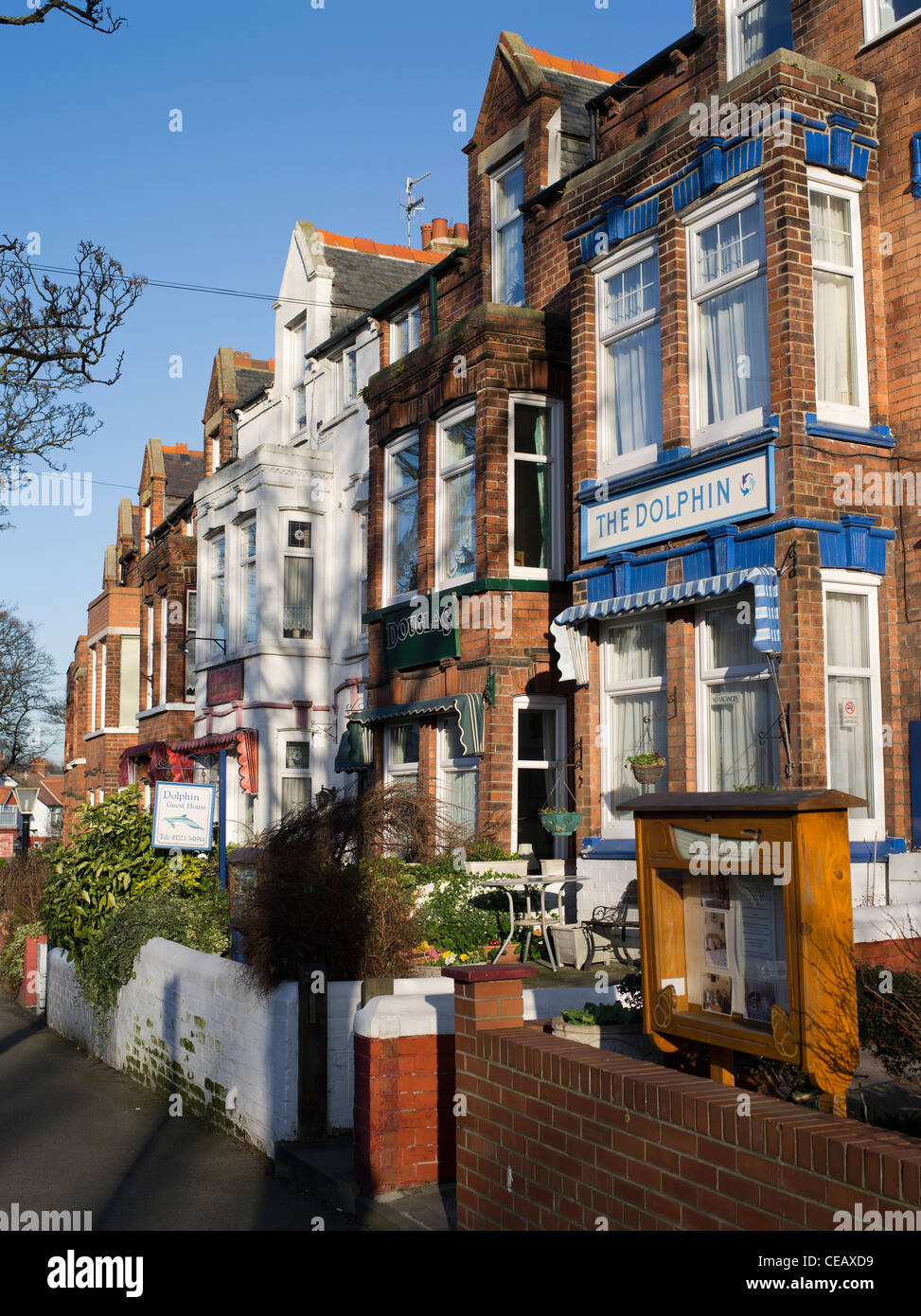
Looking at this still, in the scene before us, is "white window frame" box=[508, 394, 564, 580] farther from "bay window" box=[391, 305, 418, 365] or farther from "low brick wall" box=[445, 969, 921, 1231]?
"low brick wall" box=[445, 969, 921, 1231]

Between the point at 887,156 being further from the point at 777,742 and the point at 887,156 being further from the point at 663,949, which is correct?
the point at 663,949

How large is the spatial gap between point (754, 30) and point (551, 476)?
5311 mm

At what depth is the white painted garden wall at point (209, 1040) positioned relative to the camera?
28.4 ft

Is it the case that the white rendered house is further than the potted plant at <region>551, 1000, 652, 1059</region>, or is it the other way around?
the white rendered house

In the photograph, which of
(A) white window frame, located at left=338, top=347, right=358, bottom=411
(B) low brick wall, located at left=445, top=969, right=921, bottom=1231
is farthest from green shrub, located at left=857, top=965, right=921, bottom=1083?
(A) white window frame, located at left=338, top=347, right=358, bottom=411

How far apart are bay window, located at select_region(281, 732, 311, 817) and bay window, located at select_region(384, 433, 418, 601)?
5.65m

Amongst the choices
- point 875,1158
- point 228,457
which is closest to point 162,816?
point 875,1158

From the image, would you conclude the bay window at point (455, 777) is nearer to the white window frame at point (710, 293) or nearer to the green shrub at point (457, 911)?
the green shrub at point (457, 911)

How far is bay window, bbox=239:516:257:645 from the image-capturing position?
2331 centimetres

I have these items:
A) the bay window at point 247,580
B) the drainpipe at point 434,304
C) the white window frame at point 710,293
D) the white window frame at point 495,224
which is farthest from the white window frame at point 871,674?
the bay window at point 247,580

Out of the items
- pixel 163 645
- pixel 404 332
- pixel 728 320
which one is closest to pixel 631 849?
pixel 728 320

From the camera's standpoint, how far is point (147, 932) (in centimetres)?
1274

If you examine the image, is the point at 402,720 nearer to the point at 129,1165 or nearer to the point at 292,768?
the point at 292,768
